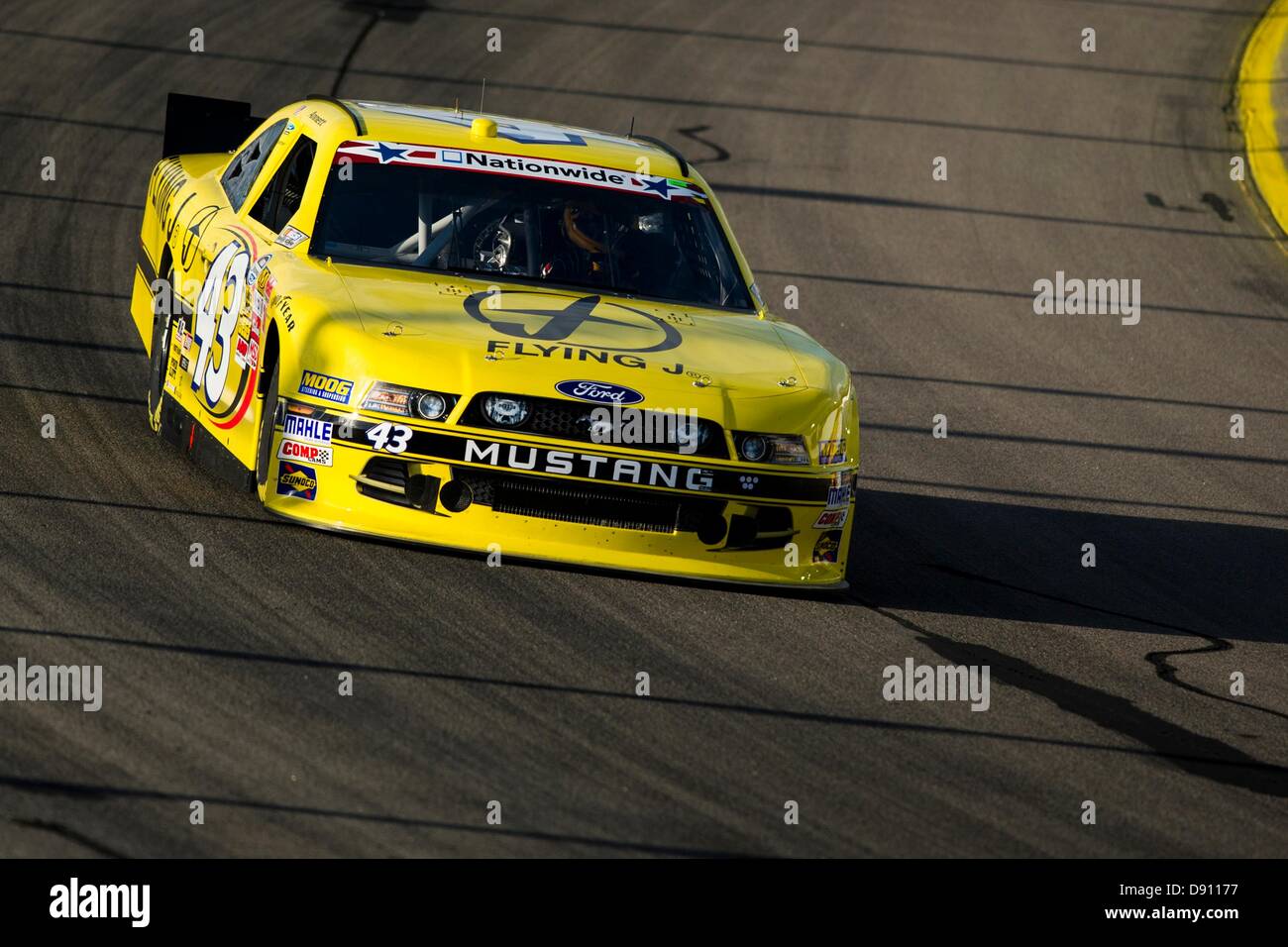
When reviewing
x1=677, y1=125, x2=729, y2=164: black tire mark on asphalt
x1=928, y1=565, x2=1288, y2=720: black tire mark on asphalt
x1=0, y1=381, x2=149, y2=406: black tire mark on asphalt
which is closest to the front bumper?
x1=928, y1=565, x2=1288, y2=720: black tire mark on asphalt

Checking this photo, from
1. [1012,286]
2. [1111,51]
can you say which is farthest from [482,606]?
[1111,51]

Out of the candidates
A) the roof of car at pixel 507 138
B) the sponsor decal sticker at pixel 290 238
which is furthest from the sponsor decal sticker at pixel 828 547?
the sponsor decal sticker at pixel 290 238

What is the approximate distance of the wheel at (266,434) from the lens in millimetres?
7070

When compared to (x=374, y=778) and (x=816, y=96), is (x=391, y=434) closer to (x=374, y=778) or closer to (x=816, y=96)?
(x=374, y=778)

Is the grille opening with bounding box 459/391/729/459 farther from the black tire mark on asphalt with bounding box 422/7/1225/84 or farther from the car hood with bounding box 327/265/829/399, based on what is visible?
the black tire mark on asphalt with bounding box 422/7/1225/84

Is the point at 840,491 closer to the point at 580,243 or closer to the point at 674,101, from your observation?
the point at 580,243

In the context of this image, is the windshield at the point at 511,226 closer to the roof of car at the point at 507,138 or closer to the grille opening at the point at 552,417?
the roof of car at the point at 507,138

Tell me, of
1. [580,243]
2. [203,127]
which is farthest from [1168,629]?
[203,127]

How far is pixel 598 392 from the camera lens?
682 cm

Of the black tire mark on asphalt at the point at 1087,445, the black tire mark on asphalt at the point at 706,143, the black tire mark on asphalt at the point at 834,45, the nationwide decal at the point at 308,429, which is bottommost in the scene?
the nationwide decal at the point at 308,429

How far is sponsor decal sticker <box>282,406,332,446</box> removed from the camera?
22.5 ft

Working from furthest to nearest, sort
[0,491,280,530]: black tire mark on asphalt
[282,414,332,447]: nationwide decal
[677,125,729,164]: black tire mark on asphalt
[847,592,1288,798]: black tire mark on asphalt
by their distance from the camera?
[677,125,729,164]: black tire mark on asphalt → [0,491,280,530]: black tire mark on asphalt → [282,414,332,447]: nationwide decal → [847,592,1288,798]: black tire mark on asphalt

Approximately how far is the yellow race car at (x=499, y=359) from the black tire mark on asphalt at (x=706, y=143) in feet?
24.9

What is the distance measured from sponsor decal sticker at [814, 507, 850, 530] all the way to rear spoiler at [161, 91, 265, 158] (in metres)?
4.37
